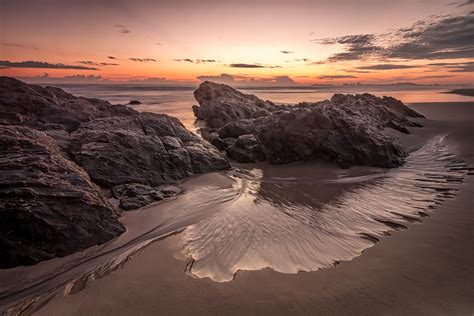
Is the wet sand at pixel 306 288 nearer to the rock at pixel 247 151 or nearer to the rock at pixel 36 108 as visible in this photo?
the rock at pixel 247 151

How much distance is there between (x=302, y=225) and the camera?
14.5 ft

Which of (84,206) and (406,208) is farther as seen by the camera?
(406,208)

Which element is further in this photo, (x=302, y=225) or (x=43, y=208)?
(x=302, y=225)

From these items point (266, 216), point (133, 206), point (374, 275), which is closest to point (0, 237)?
point (133, 206)

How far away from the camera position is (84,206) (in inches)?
154

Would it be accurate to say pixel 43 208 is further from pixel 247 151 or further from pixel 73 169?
pixel 247 151

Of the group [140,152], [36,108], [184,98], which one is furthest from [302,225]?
[184,98]

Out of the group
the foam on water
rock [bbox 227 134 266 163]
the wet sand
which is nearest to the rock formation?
the wet sand

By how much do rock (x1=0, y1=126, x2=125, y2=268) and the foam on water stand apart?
1258mm

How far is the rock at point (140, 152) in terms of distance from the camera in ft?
19.5

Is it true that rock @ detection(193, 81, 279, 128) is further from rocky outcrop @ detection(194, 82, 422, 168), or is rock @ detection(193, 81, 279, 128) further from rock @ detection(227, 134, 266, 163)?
rocky outcrop @ detection(194, 82, 422, 168)

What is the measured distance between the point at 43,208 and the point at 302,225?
3.38m

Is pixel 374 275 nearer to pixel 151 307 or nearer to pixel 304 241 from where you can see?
pixel 304 241

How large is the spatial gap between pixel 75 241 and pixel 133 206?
134cm
